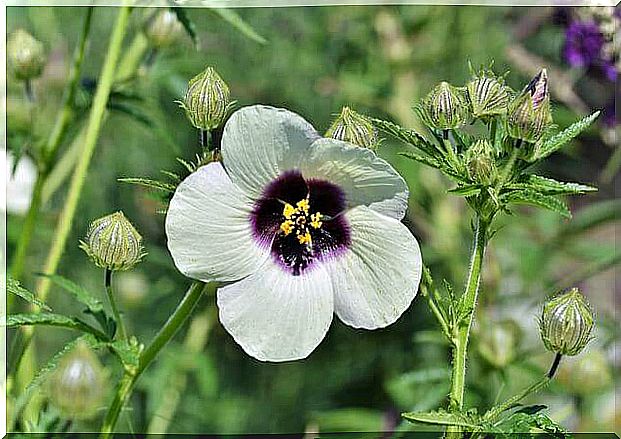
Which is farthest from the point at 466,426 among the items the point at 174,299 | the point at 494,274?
the point at 174,299

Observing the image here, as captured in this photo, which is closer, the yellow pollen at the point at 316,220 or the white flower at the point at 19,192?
the yellow pollen at the point at 316,220

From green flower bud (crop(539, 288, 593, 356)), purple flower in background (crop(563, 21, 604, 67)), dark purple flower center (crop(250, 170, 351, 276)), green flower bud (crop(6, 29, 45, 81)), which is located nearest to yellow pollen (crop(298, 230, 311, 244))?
dark purple flower center (crop(250, 170, 351, 276))

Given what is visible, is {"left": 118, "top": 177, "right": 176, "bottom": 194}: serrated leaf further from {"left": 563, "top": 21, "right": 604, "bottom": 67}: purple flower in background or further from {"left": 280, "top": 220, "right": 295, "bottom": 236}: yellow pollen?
{"left": 563, "top": 21, "right": 604, "bottom": 67}: purple flower in background

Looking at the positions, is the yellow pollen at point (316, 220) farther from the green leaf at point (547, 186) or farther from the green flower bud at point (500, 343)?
the green flower bud at point (500, 343)

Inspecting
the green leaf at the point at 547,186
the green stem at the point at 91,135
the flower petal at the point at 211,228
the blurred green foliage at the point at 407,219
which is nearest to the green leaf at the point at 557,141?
the green leaf at the point at 547,186

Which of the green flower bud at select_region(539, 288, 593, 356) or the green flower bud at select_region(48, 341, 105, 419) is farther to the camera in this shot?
the green flower bud at select_region(48, 341, 105, 419)

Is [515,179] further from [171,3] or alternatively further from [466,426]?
[171,3]
